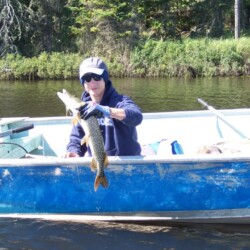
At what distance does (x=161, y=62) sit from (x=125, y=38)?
13.5 feet

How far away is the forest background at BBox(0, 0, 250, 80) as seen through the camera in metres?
28.6

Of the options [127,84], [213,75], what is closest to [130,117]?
[127,84]

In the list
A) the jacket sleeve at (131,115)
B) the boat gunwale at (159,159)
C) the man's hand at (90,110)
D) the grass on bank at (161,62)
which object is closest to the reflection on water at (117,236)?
the boat gunwale at (159,159)

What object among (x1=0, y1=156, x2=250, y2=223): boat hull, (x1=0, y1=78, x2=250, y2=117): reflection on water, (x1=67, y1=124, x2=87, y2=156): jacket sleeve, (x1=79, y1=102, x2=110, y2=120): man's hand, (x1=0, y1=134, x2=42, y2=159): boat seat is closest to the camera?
(x1=79, y1=102, x2=110, y2=120): man's hand

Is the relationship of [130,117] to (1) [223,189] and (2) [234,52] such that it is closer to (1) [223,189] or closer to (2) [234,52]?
(1) [223,189]

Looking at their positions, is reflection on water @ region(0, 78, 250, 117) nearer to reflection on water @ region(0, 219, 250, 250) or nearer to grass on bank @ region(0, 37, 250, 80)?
grass on bank @ region(0, 37, 250, 80)

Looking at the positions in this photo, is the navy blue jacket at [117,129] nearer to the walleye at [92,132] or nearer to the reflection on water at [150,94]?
the walleye at [92,132]

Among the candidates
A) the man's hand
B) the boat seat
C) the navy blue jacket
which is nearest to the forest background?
the boat seat

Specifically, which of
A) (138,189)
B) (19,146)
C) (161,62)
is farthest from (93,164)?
(161,62)

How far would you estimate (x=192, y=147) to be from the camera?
7449mm

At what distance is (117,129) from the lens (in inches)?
209

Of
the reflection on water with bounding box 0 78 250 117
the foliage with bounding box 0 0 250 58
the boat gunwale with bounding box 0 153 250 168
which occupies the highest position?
the foliage with bounding box 0 0 250 58

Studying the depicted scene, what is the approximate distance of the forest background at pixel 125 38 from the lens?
28578 millimetres

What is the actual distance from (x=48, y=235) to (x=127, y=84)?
1937 cm
